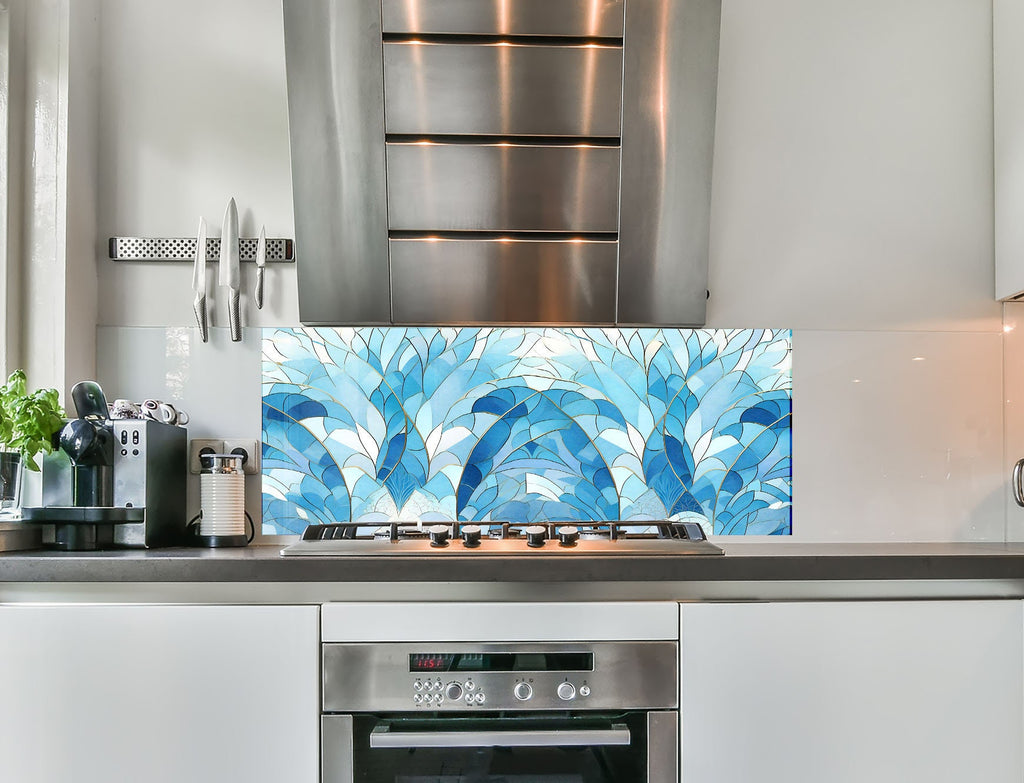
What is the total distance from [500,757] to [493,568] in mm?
338

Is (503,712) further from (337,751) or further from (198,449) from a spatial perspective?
(198,449)

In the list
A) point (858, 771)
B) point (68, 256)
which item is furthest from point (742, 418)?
point (68, 256)

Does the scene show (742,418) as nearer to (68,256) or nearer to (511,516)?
(511,516)

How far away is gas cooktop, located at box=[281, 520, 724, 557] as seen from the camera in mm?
1589

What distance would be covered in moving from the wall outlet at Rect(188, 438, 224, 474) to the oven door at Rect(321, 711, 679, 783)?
81 centimetres

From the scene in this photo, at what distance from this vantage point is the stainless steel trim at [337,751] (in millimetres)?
1483

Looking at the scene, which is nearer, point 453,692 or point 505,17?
point 453,692

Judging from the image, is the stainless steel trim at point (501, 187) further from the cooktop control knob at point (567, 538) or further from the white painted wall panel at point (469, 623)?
the white painted wall panel at point (469, 623)

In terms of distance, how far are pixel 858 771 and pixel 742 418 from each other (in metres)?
0.86

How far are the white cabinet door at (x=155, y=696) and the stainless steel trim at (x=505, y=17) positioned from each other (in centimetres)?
131

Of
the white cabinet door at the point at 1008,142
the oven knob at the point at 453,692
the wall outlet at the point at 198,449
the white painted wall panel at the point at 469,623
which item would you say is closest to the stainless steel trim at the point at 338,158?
the wall outlet at the point at 198,449

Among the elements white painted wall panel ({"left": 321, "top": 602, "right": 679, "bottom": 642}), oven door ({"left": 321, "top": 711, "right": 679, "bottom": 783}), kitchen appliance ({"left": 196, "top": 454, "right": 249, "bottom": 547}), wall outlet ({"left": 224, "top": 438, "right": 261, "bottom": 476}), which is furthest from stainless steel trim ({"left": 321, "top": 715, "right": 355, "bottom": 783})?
wall outlet ({"left": 224, "top": 438, "right": 261, "bottom": 476})

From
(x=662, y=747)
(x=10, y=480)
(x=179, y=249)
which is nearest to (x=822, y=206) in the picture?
(x=662, y=747)

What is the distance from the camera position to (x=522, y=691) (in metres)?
1.48
